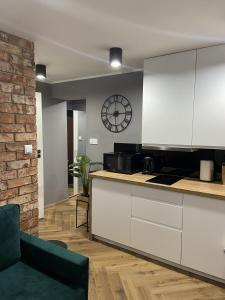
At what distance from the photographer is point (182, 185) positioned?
2406 millimetres

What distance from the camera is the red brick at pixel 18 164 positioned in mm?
2205

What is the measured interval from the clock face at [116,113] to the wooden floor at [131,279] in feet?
5.56

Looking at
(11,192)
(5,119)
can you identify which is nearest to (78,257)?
(11,192)

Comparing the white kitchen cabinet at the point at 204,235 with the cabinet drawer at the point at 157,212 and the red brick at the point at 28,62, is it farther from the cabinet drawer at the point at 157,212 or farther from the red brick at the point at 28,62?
the red brick at the point at 28,62

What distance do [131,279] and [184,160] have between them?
1487 millimetres

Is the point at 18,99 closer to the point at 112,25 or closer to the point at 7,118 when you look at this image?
the point at 7,118

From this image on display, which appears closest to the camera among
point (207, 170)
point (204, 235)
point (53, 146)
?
point (204, 235)

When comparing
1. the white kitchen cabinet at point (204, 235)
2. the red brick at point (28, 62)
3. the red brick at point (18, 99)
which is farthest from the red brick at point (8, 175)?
the white kitchen cabinet at point (204, 235)

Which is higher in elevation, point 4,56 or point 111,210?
point 4,56

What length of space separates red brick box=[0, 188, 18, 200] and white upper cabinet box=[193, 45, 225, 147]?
1.93 metres

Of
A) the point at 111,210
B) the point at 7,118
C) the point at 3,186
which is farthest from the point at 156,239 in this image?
the point at 7,118

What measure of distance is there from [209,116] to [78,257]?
1858mm

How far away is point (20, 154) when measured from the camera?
2.29 m

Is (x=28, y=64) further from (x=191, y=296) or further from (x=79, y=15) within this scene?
(x=191, y=296)
